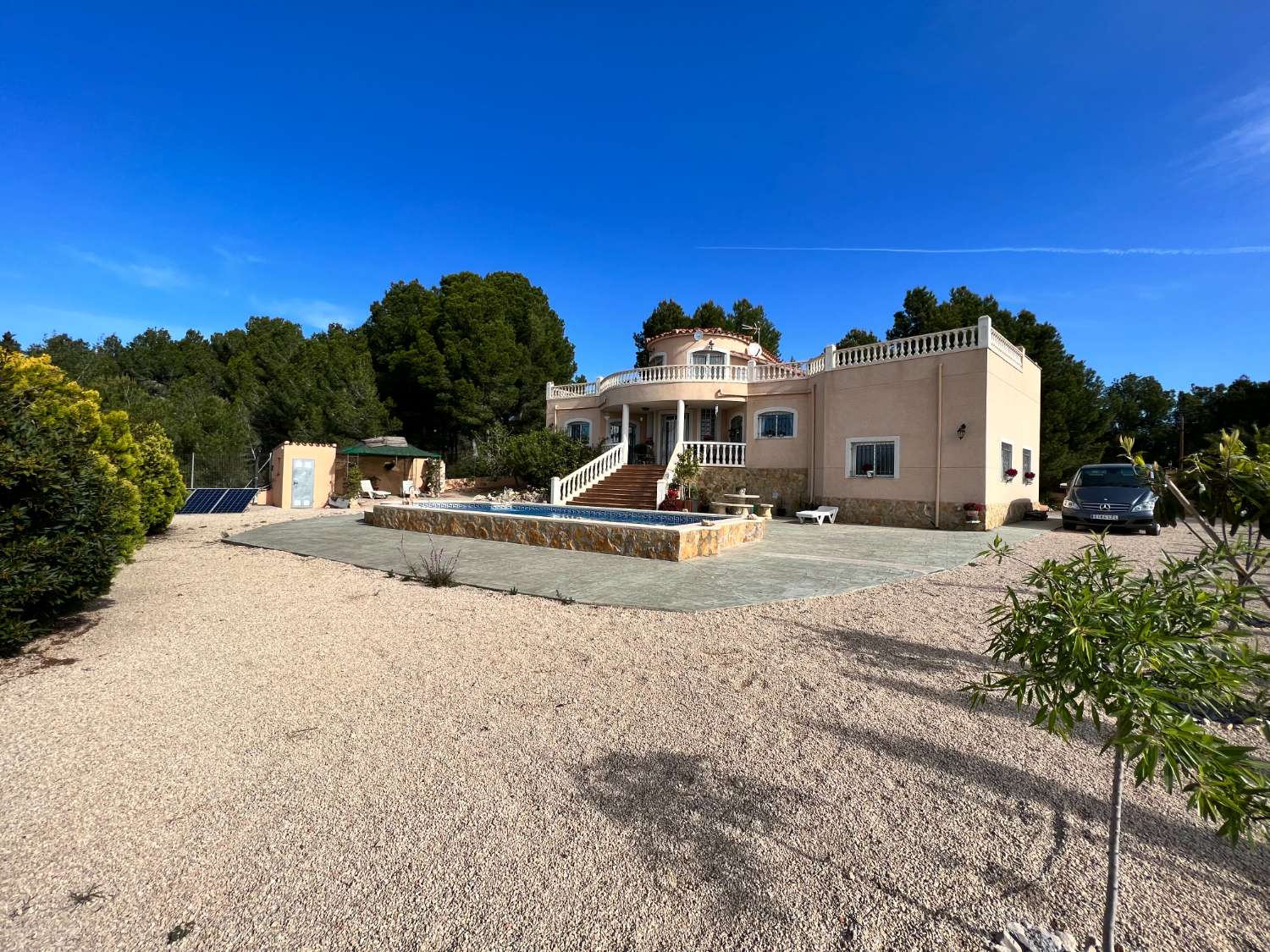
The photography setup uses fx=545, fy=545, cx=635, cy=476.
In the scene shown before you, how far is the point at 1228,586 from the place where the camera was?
1595mm

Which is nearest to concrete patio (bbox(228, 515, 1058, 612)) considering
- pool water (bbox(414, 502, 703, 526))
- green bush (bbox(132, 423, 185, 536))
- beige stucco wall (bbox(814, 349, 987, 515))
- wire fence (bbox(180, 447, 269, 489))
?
green bush (bbox(132, 423, 185, 536))

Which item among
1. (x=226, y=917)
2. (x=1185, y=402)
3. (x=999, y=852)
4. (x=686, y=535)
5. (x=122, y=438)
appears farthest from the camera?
(x=1185, y=402)

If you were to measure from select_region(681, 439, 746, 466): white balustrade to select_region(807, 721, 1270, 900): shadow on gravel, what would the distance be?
15733 millimetres

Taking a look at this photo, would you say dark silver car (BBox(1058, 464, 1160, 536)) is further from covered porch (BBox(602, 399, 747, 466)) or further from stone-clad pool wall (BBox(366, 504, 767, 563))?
covered porch (BBox(602, 399, 747, 466))

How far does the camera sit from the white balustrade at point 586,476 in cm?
1628

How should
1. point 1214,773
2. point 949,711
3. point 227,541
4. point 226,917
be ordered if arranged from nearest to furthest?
point 1214,773
point 226,917
point 949,711
point 227,541

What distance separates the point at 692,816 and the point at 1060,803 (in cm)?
169

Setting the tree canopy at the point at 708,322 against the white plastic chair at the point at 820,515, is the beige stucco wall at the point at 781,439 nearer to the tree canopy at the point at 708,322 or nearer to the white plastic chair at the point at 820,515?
the white plastic chair at the point at 820,515

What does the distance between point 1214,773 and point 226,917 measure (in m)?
2.92

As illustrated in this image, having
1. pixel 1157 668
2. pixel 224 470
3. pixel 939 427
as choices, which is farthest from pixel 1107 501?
pixel 224 470

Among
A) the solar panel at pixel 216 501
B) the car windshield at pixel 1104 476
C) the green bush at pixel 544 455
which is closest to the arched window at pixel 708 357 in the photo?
the green bush at pixel 544 455

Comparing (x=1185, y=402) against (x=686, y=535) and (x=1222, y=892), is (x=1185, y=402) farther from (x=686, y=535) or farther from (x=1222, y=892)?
(x=1222, y=892)

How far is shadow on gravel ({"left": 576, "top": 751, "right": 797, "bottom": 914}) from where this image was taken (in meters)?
2.05

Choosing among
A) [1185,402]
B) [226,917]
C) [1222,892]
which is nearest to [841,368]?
[1222,892]
